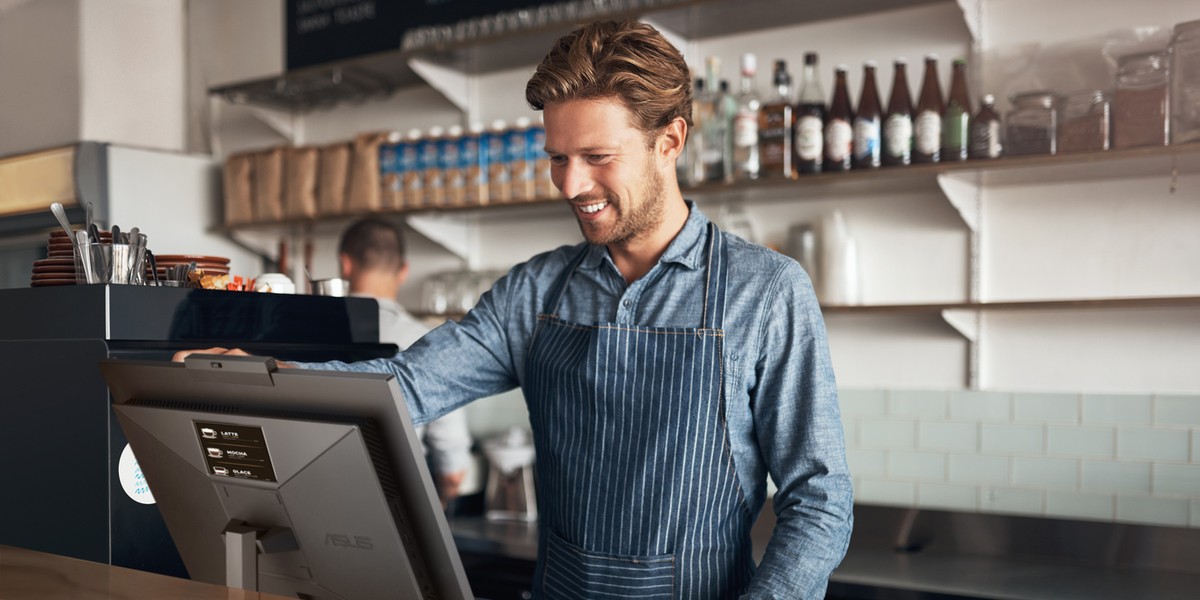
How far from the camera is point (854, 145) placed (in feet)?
8.75

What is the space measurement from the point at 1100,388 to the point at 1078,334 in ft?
0.46

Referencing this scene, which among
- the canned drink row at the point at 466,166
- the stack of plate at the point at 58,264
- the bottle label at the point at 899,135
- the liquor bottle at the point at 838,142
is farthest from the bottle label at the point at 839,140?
the stack of plate at the point at 58,264

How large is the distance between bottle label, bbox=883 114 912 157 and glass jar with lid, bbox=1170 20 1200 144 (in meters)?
0.57

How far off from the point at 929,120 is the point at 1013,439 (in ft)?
2.74

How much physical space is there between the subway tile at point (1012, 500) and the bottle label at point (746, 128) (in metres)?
1.08

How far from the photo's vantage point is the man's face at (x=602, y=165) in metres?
1.53

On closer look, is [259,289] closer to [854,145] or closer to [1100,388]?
[854,145]

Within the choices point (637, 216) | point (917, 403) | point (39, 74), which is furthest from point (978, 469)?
point (39, 74)

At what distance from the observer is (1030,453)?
268 centimetres

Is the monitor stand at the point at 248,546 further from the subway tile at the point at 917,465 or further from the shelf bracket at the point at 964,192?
the subway tile at the point at 917,465

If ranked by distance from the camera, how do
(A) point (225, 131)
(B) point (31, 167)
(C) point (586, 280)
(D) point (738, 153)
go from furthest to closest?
(A) point (225, 131), (B) point (31, 167), (D) point (738, 153), (C) point (586, 280)

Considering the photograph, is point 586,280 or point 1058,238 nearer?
point 586,280

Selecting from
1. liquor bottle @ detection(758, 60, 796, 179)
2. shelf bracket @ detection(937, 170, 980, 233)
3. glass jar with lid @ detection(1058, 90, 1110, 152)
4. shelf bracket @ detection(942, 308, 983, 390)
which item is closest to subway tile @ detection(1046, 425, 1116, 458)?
shelf bracket @ detection(942, 308, 983, 390)

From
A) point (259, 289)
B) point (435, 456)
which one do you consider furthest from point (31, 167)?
point (259, 289)
